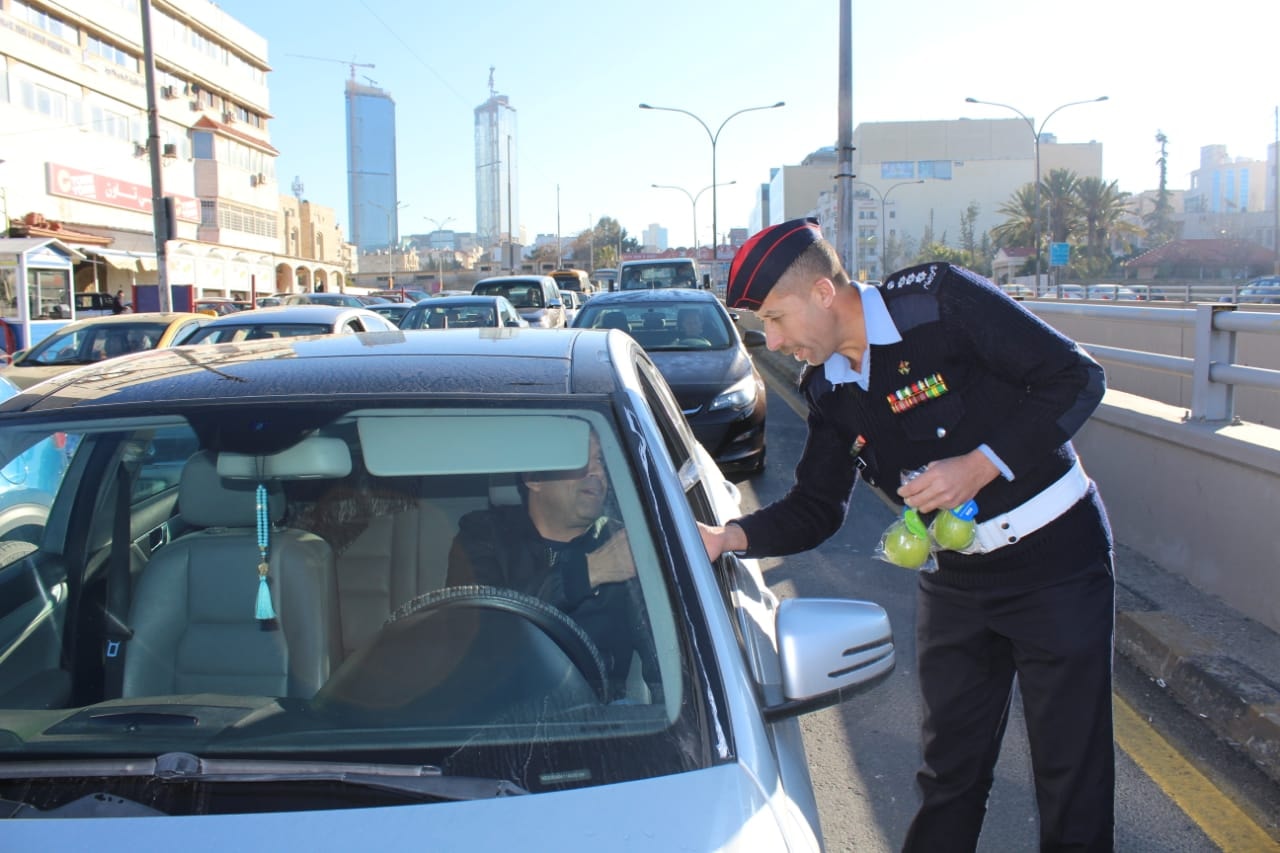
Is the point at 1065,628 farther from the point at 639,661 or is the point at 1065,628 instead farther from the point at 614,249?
the point at 614,249

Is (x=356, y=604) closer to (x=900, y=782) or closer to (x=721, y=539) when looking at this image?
(x=721, y=539)

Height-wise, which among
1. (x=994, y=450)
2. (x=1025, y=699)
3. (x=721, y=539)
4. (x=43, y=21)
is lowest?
(x=1025, y=699)

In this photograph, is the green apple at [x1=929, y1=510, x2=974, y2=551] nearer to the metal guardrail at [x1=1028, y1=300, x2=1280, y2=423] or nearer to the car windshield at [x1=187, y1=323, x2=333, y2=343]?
the metal guardrail at [x1=1028, y1=300, x2=1280, y2=423]

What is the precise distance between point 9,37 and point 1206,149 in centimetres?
17845

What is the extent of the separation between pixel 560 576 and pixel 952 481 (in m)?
0.88

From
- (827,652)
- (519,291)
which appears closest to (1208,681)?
(827,652)

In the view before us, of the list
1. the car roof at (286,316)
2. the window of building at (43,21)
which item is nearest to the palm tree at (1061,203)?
the window of building at (43,21)

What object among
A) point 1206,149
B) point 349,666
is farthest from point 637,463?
point 1206,149

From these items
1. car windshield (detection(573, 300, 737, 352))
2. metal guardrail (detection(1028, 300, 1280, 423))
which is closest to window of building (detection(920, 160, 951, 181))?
car windshield (detection(573, 300, 737, 352))

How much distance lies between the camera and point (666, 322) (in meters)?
10.3

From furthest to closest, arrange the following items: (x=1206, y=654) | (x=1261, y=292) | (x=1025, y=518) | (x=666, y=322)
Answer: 1. (x=1261, y=292)
2. (x=666, y=322)
3. (x=1206, y=654)
4. (x=1025, y=518)

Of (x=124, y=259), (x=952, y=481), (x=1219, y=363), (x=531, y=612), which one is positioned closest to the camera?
(x=531, y=612)

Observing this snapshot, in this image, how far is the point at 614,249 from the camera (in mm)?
115625

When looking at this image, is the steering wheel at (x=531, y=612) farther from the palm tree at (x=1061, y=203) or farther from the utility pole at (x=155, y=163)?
the palm tree at (x=1061, y=203)
